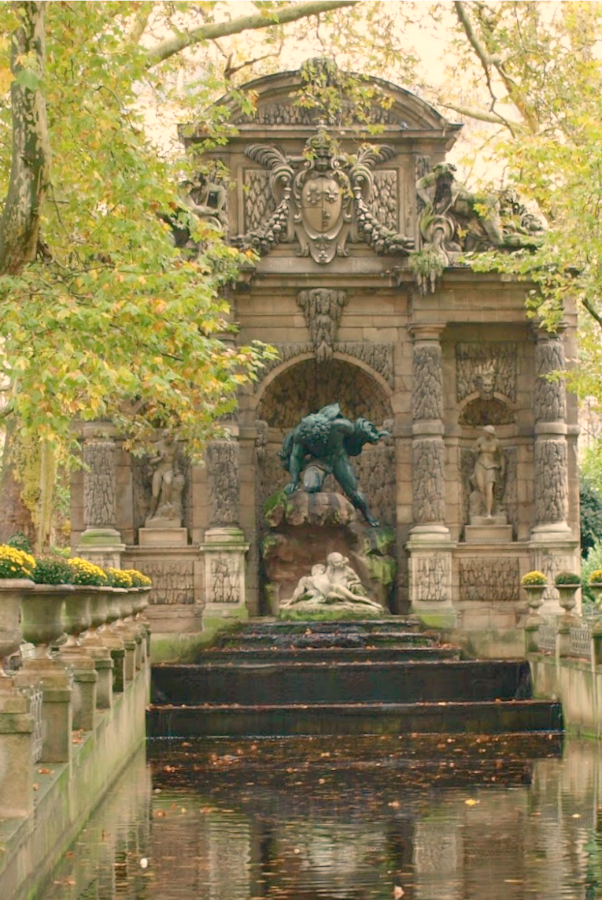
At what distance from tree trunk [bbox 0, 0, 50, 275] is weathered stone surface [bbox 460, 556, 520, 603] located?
12.3 meters

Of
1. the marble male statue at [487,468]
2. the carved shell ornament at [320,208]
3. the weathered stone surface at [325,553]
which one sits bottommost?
the weathered stone surface at [325,553]

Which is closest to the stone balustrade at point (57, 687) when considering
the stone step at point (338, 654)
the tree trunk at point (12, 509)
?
the stone step at point (338, 654)

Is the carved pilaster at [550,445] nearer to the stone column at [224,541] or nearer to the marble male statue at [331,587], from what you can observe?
the marble male statue at [331,587]

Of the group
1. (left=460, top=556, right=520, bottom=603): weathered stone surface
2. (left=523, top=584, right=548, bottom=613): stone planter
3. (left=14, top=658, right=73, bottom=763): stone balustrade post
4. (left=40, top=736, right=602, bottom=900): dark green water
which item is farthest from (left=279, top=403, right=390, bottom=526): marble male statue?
(left=14, top=658, right=73, bottom=763): stone balustrade post

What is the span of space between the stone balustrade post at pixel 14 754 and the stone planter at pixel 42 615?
1.94 metres

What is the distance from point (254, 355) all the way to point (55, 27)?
458cm

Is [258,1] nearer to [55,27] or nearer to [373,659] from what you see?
[55,27]

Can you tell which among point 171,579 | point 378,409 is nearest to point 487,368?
point 378,409

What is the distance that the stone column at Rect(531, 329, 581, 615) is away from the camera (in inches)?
1099

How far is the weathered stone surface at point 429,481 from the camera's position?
2791 cm

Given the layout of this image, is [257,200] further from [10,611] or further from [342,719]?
[10,611]

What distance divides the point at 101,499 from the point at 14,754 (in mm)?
18204

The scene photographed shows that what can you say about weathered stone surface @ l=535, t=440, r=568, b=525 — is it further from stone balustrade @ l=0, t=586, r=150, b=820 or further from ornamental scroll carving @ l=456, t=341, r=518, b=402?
stone balustrade @ l=0, t=586, r=150, b=820

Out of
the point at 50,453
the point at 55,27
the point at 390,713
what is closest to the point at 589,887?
the point at 390,713
